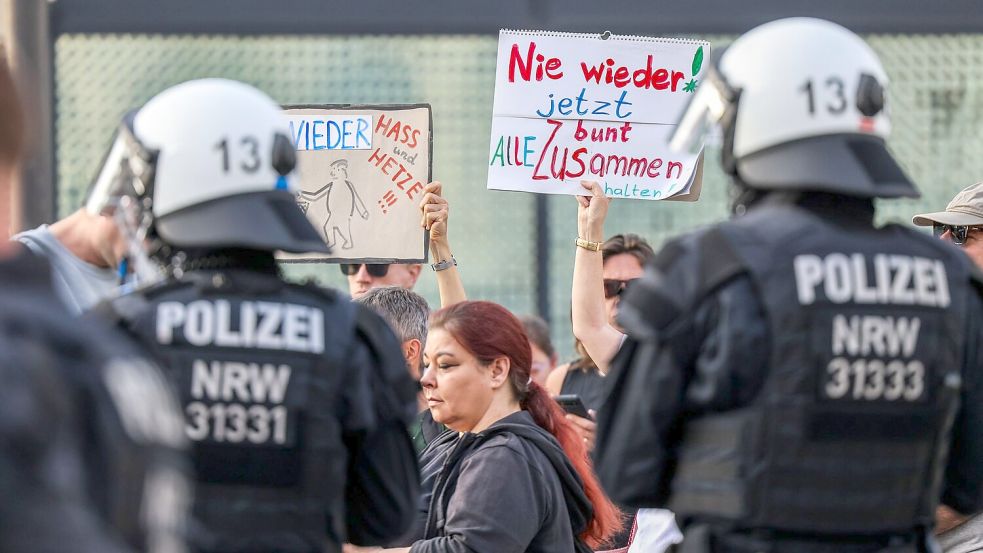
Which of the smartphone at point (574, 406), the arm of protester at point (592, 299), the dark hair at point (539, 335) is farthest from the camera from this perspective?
the dark hair at point (539, 335)

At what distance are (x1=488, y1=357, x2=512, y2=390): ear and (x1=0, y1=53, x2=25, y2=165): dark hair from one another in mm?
3046

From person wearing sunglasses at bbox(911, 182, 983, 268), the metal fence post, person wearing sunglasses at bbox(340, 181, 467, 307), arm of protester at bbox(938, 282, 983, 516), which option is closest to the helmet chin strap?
arm of protester at bbox(938, 282, 983, 516)

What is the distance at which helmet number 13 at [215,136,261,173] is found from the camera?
3.20 meters

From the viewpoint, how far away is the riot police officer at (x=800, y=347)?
3.11 meters

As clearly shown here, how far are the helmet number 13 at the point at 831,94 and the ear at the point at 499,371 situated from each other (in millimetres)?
1819

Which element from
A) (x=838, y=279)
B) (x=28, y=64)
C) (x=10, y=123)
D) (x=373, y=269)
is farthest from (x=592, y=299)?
(x=28, y=64)

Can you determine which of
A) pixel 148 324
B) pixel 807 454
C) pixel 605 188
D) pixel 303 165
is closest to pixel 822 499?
pixel 807 454

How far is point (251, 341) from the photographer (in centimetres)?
305

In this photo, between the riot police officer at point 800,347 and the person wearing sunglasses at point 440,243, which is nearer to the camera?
the riot police officer at point 800,347

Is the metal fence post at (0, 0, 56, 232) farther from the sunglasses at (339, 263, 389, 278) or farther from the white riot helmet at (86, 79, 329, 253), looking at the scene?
the white riot helmet at (86, 79, 329, 253)

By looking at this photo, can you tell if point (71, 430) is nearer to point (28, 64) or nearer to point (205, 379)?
point (205, 379)

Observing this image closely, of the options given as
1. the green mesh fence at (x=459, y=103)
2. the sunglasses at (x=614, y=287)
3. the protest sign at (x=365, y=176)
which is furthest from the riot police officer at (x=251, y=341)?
the green mesh fence at (x=459, y=103)

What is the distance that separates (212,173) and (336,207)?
8.46 feet

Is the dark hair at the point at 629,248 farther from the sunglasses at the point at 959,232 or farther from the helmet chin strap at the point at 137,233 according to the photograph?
the helmet chin strap at the point at 137,233
